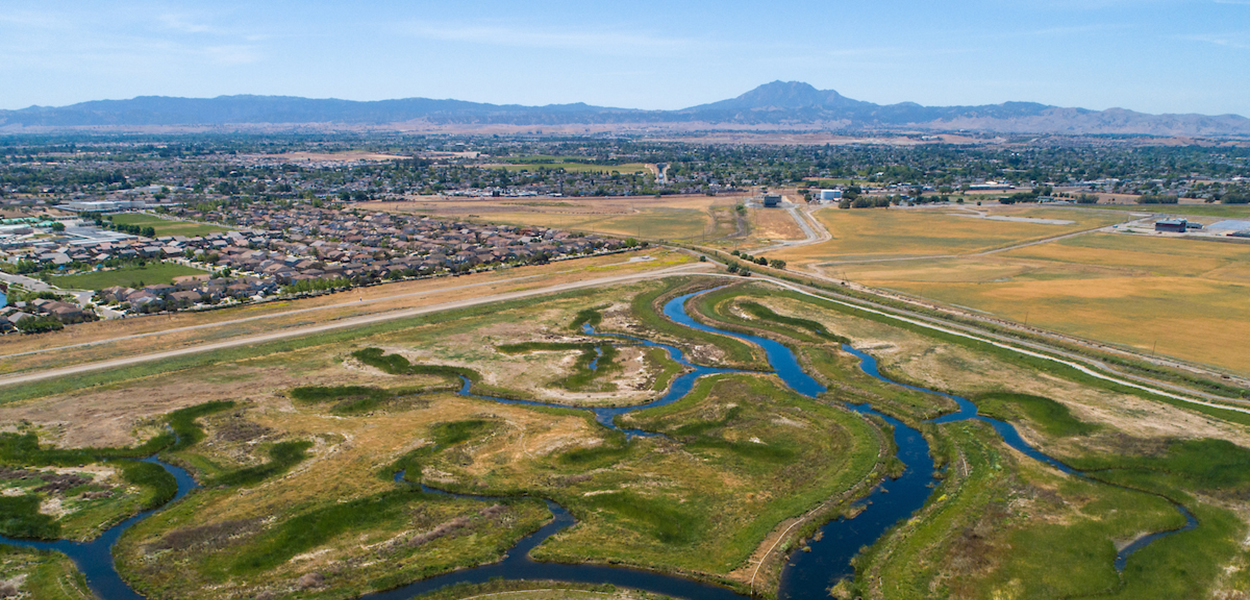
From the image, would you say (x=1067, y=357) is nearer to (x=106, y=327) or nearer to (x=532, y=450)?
(x=532, y=450)

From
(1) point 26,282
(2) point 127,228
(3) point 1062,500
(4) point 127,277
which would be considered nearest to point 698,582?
(3) point 1062,500

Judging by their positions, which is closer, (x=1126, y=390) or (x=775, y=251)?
(x=1126, y=390)

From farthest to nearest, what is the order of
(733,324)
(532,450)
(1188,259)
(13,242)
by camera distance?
(13,242) < (1188,259) < (733,324) < (532,450)

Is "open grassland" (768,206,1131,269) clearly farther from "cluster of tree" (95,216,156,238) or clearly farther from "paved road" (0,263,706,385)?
"cluster of tree" (95,216,156,238)

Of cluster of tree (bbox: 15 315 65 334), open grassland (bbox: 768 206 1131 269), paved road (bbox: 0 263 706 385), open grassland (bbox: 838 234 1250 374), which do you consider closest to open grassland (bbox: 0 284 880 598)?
paved road (bbox: 0 263 706 385)

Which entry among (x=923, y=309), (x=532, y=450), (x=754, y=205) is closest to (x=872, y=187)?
(x=754, y=205)

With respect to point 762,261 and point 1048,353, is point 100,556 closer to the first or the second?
point 1048,353
